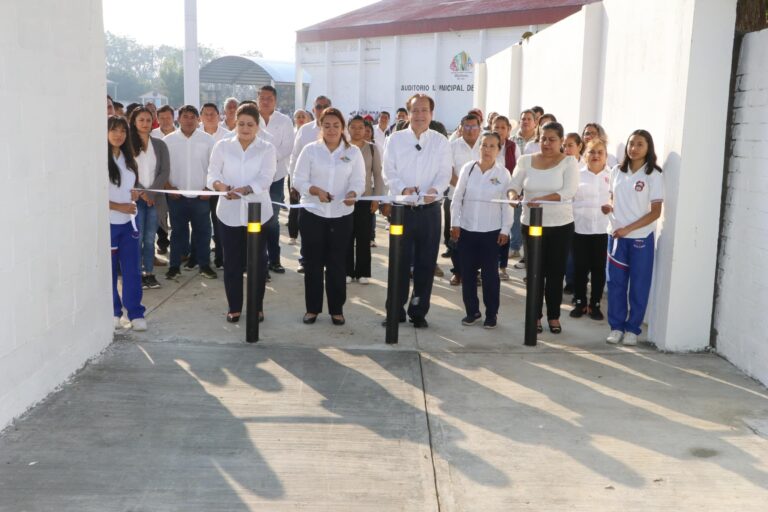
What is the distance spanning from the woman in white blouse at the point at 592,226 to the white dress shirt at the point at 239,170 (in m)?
2.92

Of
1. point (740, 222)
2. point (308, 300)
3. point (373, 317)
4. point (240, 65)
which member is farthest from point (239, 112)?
point (240, 65)

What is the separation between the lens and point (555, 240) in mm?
7273

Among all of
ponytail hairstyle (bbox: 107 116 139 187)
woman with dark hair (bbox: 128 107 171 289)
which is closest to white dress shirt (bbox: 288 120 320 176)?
woman with dark hair (bbox: 128 107 171 289)

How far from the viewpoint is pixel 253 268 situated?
6.67 meters

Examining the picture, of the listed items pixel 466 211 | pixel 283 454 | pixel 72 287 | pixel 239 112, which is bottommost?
pixel 283 454

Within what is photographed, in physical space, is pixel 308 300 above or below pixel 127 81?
below

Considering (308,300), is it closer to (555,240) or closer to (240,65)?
(555,240)

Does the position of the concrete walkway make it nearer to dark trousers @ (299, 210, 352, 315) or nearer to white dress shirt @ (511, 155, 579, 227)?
dark trousers @ (299, 210, 352, 315)

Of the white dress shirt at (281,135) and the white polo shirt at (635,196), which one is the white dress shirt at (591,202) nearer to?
the white polo shirt at (635,196)

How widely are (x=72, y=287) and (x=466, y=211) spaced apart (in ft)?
11.3

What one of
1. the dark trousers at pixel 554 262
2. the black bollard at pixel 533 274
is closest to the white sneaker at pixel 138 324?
the black bollard at pixel 533 274

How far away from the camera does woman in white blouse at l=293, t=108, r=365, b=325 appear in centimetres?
716

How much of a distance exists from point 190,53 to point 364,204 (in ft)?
44.2

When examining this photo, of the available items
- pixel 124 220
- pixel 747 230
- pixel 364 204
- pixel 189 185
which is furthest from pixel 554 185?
pixel 189 185
